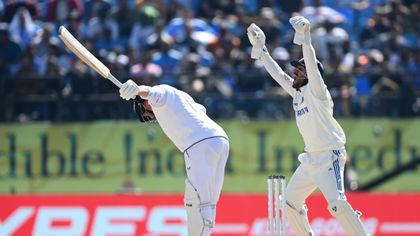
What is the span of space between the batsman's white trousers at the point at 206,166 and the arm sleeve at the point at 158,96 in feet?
1.56

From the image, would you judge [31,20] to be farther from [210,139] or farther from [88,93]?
[210,139]

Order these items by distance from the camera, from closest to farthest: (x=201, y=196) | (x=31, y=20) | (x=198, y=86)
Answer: (x=201, y=196) → (x=198, y=86) → (x=31, y=20)

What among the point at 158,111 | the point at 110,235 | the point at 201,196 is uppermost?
the point at 158,111

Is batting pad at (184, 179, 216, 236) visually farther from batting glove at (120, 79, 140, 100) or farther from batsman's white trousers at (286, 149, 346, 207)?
batting glove at (120, 79, 140, 100)

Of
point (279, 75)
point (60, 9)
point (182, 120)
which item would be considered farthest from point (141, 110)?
point (60, 9)

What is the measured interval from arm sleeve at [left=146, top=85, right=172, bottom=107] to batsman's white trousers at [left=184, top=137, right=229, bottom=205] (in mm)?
477

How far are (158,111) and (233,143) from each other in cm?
543

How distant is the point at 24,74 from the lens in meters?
15.1

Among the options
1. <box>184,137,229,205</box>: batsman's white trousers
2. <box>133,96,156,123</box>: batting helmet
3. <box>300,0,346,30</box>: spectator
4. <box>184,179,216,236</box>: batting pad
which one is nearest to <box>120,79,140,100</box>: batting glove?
<box>133,96,156,123</box>: batting helmet

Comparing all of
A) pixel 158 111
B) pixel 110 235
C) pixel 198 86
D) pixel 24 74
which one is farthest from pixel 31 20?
pixel 158 111

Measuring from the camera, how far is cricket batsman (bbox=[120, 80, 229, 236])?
9.50 meters

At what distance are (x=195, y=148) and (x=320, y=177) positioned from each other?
3.74 ft

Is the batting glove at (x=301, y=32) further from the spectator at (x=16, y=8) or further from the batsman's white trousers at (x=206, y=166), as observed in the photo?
the spectator at (x=16, y=8)

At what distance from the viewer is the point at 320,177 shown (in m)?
9.88
